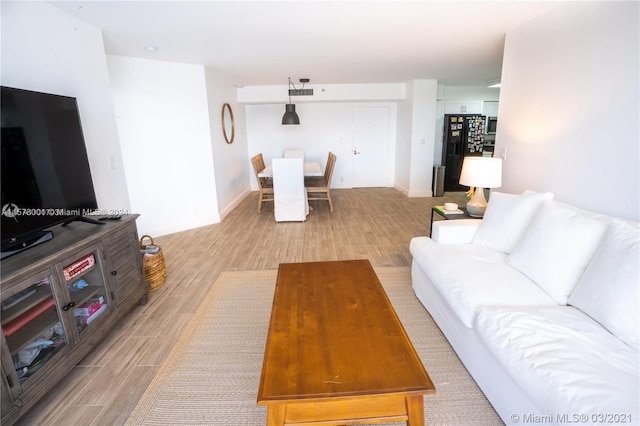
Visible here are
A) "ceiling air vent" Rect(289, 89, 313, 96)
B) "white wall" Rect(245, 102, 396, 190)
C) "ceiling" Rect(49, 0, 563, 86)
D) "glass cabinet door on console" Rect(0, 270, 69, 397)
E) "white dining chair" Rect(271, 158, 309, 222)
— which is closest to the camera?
"glass cabinet door on console" Rect(0, 270, 69, 397)

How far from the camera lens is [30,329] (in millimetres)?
1575

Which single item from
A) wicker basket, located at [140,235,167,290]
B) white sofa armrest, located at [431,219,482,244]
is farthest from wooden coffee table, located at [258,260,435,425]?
wicker basket, located at [140,235,167,290]

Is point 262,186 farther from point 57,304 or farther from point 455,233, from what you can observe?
point 57,304

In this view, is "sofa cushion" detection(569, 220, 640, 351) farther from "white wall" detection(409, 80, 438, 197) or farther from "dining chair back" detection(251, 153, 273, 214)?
"white wall" detection(409, 80, 438, 197)

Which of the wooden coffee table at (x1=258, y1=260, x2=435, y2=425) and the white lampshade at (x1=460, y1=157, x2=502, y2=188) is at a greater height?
the white lampshade at (x1=460, y1=157, x2=502, y2=188)

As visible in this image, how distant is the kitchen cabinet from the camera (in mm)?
1455

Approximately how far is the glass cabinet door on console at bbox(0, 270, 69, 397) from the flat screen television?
0.80 ft

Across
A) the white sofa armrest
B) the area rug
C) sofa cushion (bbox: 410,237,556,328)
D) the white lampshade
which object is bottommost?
the area rug

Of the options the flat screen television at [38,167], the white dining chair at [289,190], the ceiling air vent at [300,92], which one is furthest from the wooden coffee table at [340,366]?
the ceiling air vent at [300,92]

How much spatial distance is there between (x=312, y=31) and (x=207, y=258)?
103 inches

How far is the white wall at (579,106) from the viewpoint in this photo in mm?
1857

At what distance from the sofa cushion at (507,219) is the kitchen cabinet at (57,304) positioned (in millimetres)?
2723

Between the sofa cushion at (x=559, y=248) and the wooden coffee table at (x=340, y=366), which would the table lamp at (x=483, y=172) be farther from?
the wooden coffee table at (x=340, y=366)

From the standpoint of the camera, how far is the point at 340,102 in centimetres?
686
